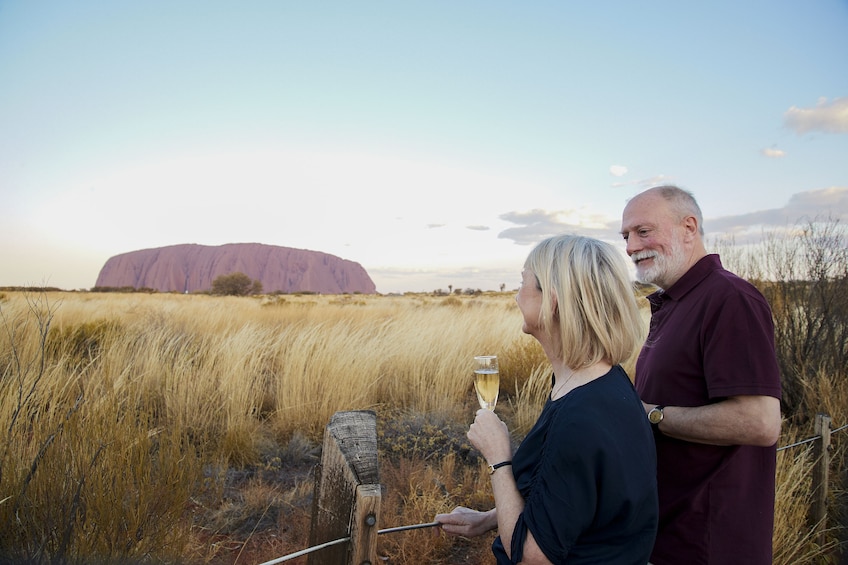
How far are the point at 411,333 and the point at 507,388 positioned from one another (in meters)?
1.92

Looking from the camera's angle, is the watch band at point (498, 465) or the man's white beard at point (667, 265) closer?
the watch band at point (498, 465)

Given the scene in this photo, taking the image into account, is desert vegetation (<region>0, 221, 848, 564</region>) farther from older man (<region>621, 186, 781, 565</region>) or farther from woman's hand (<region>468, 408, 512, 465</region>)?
older man (<region>621, 186, 781, 565</region>)

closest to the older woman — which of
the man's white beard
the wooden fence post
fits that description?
the man's white beard

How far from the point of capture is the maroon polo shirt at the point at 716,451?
1642mm

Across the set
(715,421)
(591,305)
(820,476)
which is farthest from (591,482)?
(820,476)

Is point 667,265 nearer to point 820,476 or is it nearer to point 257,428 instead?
point 820,476

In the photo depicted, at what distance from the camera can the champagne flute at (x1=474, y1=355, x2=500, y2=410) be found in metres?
1.94

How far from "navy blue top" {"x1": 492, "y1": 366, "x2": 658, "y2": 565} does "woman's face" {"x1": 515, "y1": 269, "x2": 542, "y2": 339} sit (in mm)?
227

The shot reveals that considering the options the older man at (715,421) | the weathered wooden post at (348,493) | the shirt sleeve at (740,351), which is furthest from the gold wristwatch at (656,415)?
the weathered wooden post at (348,493)

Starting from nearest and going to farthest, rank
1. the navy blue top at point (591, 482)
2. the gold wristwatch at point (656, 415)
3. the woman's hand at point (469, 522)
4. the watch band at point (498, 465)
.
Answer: the navy blue top at point (591, 482) → the watch band at point (498, 465) → the woman's hand at point (469, 522) → the gold wristwatch at point (656, 415)

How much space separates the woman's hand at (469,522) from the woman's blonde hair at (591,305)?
0.59 m

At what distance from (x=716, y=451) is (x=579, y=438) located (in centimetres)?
89

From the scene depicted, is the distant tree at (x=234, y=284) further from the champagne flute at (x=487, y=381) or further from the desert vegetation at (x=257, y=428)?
the champagne flute at (x=487, y=381)

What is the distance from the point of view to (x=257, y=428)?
4.80 metres
